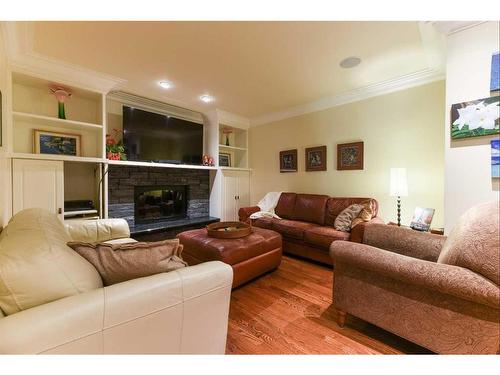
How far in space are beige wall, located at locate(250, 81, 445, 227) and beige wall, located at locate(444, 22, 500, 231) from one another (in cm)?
129

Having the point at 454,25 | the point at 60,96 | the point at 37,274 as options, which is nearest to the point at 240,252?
the point at 37,274

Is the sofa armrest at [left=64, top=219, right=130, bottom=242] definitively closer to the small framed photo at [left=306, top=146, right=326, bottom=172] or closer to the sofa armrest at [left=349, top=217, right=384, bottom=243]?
the sofa armrest at [left=349, top=217, right=384, bottom=243]

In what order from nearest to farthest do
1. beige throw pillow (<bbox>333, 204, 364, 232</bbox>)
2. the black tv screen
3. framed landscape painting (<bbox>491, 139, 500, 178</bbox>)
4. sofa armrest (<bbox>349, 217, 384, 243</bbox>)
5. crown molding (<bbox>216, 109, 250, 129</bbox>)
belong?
1. framed landscape painting (<bbox>491, 139, 500, 178</bbox>)
2. sofa armrest (<bbox>349, 217, 384, 243</bbox>)
3. beige throw pillow (<bbox>333, 204, 364, 232</bbox>)
4. the black tv screen
5. crown molding (<bbox>216, 109, 250, 129</bbox>)

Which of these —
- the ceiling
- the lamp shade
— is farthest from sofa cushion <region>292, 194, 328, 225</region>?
the ceiling

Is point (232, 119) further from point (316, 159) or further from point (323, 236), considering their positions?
Result: point (323, 236)

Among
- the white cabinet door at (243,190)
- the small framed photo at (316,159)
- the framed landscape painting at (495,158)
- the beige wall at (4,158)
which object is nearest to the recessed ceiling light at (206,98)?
the white cabinet door at (243,190)

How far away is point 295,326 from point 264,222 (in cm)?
167

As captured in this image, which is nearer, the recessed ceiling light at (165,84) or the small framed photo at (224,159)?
the recessed ceiling light at (165,84)

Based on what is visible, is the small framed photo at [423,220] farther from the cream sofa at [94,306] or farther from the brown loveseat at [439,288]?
the cream sofa at [94,306]

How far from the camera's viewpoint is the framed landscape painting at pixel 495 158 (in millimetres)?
1064

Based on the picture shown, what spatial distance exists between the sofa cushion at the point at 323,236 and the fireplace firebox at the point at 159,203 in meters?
2.15

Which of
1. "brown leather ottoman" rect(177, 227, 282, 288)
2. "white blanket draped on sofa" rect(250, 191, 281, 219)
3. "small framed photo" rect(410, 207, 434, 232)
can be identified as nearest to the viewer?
"brown leather ottoman" rect(177, 227, 282, 288)

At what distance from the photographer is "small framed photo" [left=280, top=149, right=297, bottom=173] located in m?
3.55
